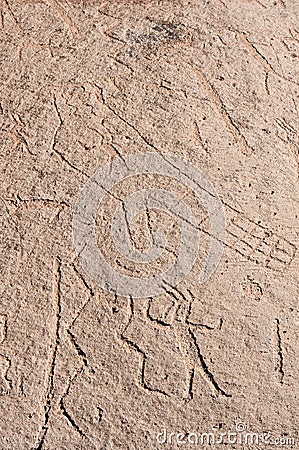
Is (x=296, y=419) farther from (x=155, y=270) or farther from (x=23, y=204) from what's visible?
(x=23, y=204)

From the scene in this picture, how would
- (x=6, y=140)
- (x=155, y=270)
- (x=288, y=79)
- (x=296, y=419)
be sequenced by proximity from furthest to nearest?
(x=288, y=79) → (x=6, y=140) → (x=155, y=270) → (x=296, y=419)

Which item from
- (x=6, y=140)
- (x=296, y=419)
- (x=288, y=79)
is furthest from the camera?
(x=288, y=79)

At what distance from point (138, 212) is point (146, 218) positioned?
47 millimetres

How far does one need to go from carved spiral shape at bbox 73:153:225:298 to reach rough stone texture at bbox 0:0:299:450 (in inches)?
1.5

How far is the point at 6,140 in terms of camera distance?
337 centimetres

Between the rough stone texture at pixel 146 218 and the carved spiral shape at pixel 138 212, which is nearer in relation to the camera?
the rough stone texture at pixel 146 218

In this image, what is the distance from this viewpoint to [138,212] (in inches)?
124

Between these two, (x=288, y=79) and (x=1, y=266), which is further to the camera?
(x=288, y=79)

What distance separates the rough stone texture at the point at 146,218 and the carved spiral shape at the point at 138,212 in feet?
0.12

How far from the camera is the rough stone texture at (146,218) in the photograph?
9.13 ft

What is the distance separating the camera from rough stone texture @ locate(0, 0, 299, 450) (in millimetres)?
2783

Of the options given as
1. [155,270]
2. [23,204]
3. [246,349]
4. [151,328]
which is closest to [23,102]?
[23,204]

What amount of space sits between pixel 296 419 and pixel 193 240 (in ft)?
2.81

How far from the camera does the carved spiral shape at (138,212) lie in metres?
3.01
